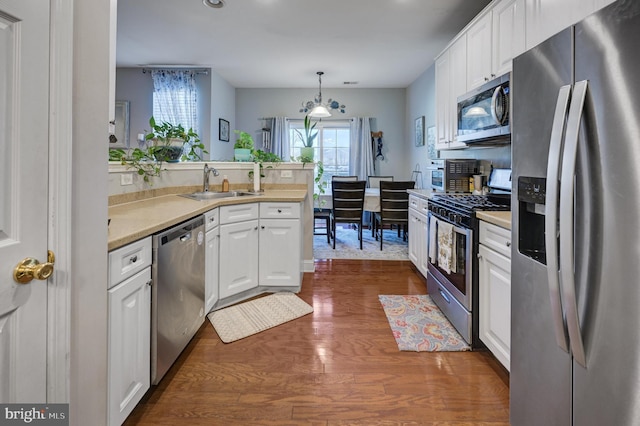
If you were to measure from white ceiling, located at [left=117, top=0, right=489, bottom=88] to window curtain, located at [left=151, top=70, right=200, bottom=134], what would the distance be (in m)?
0.23

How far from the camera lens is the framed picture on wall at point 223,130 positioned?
5949mm

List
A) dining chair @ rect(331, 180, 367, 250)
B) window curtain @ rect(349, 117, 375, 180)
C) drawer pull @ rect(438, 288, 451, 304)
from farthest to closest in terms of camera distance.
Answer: window curtain @ rect(349, 117, 375, 180) < dining chair @ rect(331, 180, 367, 250) < drawer pull @ rect(438, 288, 451, 304)

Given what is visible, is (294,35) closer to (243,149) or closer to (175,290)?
(243,149)

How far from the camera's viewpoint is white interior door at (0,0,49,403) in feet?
2.53

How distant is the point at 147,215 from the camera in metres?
1.81

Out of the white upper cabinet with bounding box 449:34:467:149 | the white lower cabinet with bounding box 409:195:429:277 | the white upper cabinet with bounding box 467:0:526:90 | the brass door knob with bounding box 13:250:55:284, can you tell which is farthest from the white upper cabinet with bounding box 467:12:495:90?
the brass door knob with bounding box 13:250:55:284

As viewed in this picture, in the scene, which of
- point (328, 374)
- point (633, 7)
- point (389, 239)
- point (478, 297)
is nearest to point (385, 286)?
point (478, 297)

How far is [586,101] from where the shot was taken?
3.00ft

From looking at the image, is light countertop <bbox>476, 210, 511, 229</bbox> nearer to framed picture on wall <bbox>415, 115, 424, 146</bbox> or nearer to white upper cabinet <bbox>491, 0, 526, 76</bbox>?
white upper cabinet <bbox>491, 0, 526, 76</bbox>

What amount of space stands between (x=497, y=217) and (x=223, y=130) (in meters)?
5.26

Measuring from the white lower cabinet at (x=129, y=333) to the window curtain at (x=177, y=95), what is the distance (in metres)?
4.65

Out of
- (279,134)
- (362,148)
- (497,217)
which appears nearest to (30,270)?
(497,217)

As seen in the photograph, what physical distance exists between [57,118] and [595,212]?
1.42 metres

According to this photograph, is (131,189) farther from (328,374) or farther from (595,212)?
(595,212)
